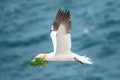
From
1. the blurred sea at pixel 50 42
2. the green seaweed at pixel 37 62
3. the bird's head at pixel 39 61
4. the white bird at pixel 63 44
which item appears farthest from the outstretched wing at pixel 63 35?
the blurred sea at pixel 50 42

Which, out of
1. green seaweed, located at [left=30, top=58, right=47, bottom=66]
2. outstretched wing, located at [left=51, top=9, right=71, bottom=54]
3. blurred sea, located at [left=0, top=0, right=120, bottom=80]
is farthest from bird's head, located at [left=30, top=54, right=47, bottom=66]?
blurred sea, located at [left=0, top=0, right=120, bottom=80]

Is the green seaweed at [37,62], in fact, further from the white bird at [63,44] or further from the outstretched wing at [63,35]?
the outstretched wing at [63,35]

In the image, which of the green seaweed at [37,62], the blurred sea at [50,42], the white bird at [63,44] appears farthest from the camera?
the blurred sea at [50,42]

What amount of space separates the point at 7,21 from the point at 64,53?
80.3 ft

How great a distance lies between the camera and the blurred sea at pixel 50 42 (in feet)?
105

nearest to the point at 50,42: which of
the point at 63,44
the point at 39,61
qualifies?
the point at 63,44

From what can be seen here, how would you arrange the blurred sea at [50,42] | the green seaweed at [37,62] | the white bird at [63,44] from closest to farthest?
the green seaweed at [37,62]
the white bird at [63,44]
the blurred sea at [50,42]

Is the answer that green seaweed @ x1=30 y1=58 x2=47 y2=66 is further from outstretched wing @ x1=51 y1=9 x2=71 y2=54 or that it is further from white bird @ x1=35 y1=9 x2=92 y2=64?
outstretched wing @ x1=51 y1=9 x2=71 y2=54

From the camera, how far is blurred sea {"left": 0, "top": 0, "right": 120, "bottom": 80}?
3197cm

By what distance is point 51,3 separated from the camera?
40000mm

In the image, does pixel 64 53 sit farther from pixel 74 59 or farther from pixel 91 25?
pixel 91 25

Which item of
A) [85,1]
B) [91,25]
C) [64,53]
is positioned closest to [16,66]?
[91,25]

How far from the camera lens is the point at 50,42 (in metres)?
34.3

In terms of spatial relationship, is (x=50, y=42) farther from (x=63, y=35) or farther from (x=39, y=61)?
(x=39, y=61)
